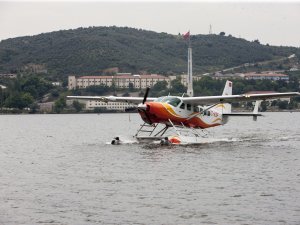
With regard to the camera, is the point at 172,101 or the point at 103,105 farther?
the point at 103,105

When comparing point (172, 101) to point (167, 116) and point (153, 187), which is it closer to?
point (167, 116)

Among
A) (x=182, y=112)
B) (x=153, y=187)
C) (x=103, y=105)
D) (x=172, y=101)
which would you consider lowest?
(x=153, y=187)

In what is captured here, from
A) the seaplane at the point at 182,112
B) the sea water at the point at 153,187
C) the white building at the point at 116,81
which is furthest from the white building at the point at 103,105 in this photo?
the sea water at the point at 153,187

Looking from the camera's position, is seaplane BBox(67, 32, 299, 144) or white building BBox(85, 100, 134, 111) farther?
white building BBox(85, 100, 134, 111)

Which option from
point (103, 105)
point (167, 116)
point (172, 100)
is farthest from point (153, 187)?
point (103, 105)

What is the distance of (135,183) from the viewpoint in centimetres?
1997

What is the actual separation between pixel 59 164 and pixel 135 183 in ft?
21.5

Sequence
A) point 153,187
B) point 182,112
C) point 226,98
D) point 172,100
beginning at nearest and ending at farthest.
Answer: point 153,187, point 172,100, point 226,98, point 182,112

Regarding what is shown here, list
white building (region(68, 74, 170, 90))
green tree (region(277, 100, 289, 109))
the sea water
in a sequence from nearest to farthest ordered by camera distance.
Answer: the sea water
green tree (region(277, 100, 289, 109))
white building (region(68, 74, 170, 90))

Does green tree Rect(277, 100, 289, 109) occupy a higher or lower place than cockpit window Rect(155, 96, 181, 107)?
lower

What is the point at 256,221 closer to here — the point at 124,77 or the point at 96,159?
the point at 96,159

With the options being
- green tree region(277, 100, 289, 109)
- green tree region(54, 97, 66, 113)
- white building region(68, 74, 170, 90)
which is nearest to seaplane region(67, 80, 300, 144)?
green tree region(54, 97, 66, 113)

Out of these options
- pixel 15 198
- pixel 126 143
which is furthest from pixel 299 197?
pixel 126 143

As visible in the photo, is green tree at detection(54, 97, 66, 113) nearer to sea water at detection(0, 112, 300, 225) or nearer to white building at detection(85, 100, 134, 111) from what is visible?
white building at detection(85, 100, 134, 111)
